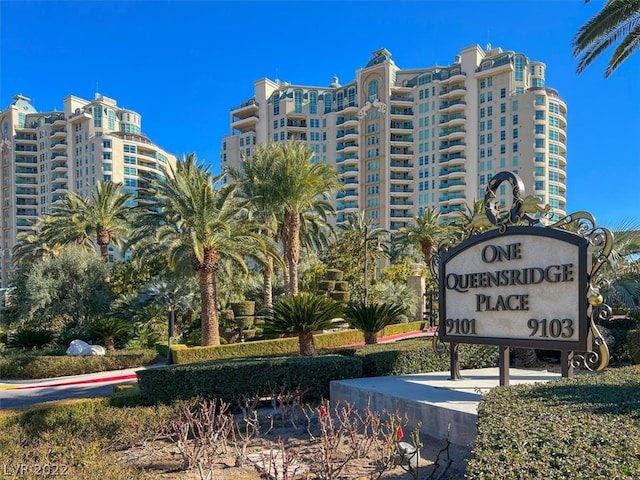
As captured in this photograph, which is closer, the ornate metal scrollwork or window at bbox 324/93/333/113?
the ornate metal scrollwork

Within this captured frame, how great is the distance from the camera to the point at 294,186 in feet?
91.6

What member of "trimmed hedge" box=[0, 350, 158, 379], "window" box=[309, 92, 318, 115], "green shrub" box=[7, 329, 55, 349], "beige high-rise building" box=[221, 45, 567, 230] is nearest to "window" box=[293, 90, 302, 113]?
"beige high-rise building" box=[221, 45, 567, 230]

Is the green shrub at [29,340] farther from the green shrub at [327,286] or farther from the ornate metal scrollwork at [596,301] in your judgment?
the ornate metal scrollwork at [596,301]

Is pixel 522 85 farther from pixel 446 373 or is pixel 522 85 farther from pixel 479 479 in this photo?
pixel 479 479

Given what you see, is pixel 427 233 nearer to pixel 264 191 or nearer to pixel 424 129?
pixel 264 191

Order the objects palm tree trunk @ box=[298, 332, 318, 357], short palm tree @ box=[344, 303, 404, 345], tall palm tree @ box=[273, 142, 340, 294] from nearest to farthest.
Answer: palm tree trunk @ box=[298, 332, 318, 357], short palm tree @ box=[344, 303, 404, 345], tall palm tree @ box=[273, 142, 340, 294]

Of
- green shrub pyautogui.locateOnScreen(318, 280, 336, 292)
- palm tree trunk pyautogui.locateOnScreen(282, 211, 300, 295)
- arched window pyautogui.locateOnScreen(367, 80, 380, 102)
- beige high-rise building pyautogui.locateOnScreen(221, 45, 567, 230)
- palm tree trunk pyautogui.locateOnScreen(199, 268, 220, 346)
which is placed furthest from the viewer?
arched window pyautogui.locateOnScreen(367, 80, 380, 102)

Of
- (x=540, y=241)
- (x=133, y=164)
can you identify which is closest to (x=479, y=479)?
(x=540, y=241)

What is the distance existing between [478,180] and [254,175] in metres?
62.5

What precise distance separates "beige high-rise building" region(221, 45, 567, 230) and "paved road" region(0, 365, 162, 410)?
209 ft

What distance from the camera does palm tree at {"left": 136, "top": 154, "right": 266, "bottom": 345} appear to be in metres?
20.2

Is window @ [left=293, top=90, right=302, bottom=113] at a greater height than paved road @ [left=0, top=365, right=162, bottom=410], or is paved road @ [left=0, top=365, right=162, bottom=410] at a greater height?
window @ [left=293, top=90, right=302, bottom=113]

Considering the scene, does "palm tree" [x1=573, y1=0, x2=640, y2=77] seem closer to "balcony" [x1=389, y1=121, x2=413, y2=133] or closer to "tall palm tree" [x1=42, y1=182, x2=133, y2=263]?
"tall palm tree" [x1=42, y1=182, x2=133, y2=263]

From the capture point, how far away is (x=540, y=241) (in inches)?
320
